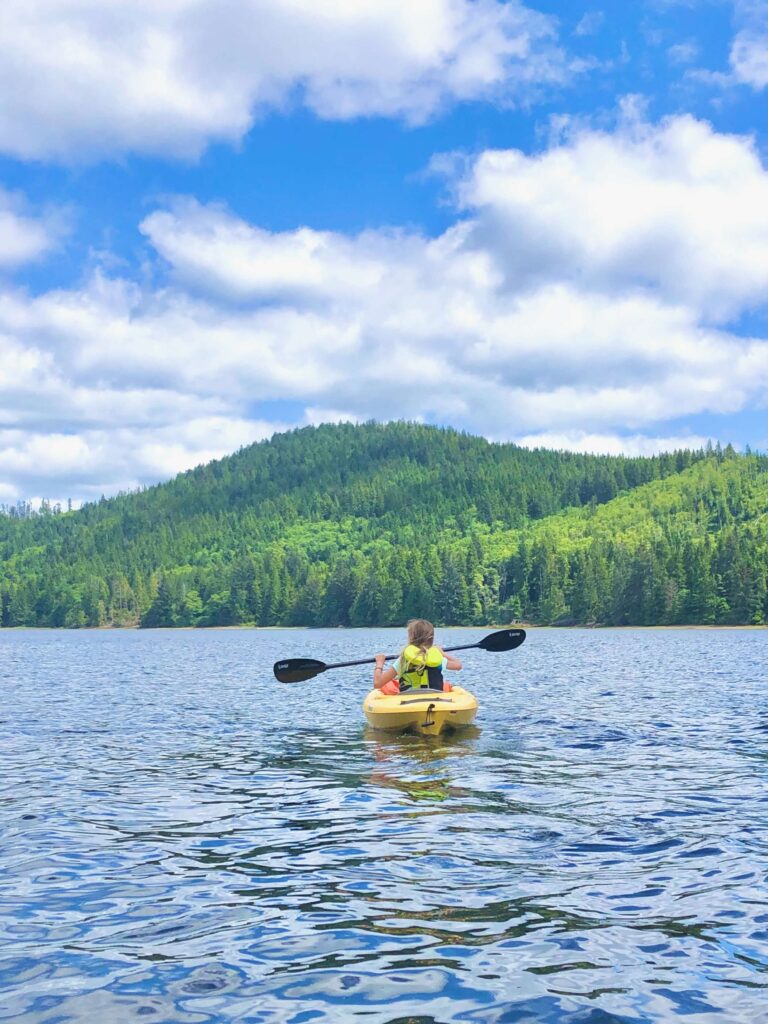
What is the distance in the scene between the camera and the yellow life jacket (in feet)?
73.1

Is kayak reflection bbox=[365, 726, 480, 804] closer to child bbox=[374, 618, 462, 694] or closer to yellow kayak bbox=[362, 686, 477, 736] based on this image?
yellow kayak bbox=[362, 686, 477, 736]

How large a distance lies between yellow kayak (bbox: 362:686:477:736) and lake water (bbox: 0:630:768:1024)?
1.65 feet

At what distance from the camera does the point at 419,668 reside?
73.7 ft

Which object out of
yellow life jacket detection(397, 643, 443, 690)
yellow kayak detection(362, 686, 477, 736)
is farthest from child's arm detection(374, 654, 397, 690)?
yellow kayak detection(362, 686, 477, 736)

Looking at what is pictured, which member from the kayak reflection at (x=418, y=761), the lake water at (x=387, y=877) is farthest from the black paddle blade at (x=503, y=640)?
the lake water at (x=387, y=877)

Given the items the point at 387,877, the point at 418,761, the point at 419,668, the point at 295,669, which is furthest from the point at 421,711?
the point at 387,877

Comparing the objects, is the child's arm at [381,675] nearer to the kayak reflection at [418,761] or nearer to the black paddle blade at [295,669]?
the kayak reflection at [418,761]

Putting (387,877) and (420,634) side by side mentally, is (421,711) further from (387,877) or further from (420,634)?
(387,877)

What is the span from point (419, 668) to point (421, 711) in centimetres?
108

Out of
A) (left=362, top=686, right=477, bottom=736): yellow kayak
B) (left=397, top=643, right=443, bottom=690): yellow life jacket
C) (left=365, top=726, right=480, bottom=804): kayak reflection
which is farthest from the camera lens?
(left=397, top=643, right=443, bottom=690): yellow life jacket

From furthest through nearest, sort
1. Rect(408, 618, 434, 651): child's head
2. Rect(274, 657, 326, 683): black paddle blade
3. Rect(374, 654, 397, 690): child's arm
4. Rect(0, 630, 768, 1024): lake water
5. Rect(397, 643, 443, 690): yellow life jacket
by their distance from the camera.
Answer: Rect(274, 657, 326, 683): black paddle blade < Rect(374, 654, 397, 690): child's arm < Rect(397, 643, 443, 690): yellow life jacket < Rect(408, 618, 434, 651): child's head < Rect(0, 630, 768, 1024): lake water

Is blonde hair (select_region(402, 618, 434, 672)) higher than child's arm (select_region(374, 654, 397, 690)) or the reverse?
higher

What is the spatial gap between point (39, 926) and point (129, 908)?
0.85m

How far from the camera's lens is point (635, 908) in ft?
30.8
